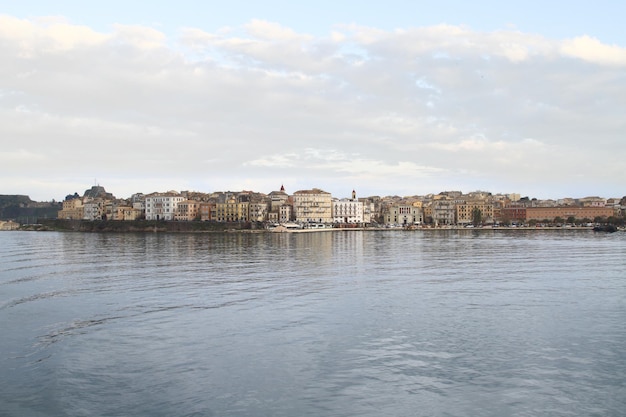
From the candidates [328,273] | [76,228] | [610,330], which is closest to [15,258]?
[328,273]

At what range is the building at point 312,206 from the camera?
14650cm

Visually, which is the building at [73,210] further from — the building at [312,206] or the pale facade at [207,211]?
the building at [312,206]

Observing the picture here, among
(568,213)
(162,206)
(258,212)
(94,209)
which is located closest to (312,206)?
(258,212)

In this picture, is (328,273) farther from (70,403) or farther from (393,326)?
(70,403)

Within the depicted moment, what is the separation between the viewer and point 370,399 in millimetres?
12031

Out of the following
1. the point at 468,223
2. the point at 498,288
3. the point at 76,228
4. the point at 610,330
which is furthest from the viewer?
the point at 468,223

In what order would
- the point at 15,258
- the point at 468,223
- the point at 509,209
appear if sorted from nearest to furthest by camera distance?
the point at 15,258 < the point at 468,223 < the point at 509,209

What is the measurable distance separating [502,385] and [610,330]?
22.6ft

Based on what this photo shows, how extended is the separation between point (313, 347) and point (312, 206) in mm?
132283

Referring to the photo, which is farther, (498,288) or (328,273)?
(328,273)

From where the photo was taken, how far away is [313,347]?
15914mm

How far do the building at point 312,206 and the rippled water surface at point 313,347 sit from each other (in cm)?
11605

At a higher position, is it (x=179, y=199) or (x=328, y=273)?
(x=179, y=199)

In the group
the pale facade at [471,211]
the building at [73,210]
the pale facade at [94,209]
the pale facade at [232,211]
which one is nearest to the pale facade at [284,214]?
the pale facade at [232,211]
